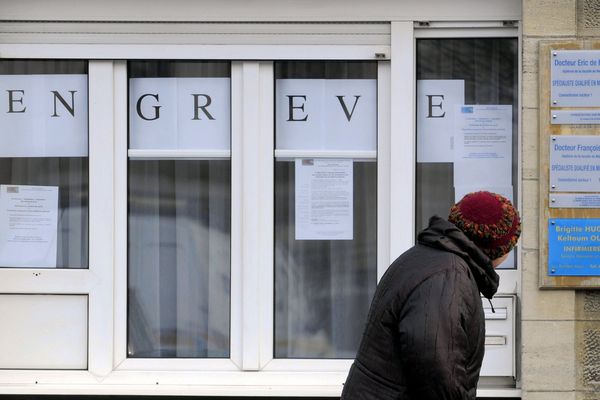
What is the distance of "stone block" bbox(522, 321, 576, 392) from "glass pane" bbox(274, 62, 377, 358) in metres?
1.00

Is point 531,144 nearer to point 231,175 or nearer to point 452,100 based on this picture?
point 452,100

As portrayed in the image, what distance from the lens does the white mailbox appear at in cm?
609

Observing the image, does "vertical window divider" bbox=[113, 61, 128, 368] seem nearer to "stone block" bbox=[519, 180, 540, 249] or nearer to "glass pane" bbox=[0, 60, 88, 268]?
"glass pane" bbox=[0, 60, 88, 268]

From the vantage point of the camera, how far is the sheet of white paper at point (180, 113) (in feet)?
20.8

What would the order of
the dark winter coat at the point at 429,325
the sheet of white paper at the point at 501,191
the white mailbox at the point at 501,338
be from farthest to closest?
1. the sheet of white paper at the point at 501,191
2. the white mailbox at the point at 501,338
3. the dark winter coat at the point at 429,325

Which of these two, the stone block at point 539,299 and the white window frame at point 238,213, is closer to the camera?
the stone block at point 539,299

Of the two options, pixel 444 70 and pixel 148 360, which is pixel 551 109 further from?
pixel 148 360

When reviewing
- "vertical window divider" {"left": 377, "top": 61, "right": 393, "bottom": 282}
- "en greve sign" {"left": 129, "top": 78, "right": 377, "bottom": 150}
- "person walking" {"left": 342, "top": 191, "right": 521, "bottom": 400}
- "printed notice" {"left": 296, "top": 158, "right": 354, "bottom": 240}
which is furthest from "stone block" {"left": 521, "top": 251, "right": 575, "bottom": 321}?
"person walking" {"left": 342, "top": 191, "right": 521, "bottom": 400}

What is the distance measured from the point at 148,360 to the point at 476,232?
312 centimetres

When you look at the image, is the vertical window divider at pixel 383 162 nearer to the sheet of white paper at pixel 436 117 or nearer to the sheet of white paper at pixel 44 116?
the sheet of white paper at pixel 436 117

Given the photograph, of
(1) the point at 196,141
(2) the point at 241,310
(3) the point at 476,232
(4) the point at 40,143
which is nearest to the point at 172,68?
(1) the point at 196,141

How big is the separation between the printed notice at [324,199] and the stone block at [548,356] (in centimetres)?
122

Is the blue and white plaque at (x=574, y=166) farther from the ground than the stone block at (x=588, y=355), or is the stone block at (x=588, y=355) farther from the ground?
the blue and white plaque at (x=574, y=166)

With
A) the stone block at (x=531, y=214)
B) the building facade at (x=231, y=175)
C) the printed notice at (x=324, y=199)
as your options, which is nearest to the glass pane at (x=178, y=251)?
the building facade at (x=231, y=175)
